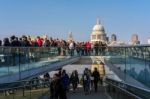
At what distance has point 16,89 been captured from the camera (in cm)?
2195

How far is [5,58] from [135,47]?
5.06 meters

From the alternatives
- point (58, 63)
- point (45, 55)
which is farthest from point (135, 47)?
point (58, 63)

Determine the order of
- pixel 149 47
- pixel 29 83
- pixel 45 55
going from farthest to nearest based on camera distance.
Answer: pixel 45 55 < pixel 29 83 < pixel 149 47

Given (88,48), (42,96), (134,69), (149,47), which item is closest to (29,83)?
(42,96)

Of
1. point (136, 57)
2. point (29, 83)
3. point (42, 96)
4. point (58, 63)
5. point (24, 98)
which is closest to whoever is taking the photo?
point (136, 57)

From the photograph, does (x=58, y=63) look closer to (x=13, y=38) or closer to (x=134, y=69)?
(x=13, y=38)

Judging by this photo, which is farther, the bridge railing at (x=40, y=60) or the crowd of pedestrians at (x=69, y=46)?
the crowd of pedestrians at (x=69, y=46)

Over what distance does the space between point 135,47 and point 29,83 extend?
6544 millimetres

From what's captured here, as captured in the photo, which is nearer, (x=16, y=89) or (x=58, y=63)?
(x=16, y=89)

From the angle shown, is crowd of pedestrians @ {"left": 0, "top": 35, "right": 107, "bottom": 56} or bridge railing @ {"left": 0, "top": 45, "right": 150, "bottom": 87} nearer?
bridge railing @ {"left": 0, "top": 45, "right": 150, "bottom": 87}

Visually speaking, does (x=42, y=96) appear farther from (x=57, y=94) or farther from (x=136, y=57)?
(x=136, y=57)

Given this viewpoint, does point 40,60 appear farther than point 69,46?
No

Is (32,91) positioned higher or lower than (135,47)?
lower

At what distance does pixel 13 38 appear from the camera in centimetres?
2553
